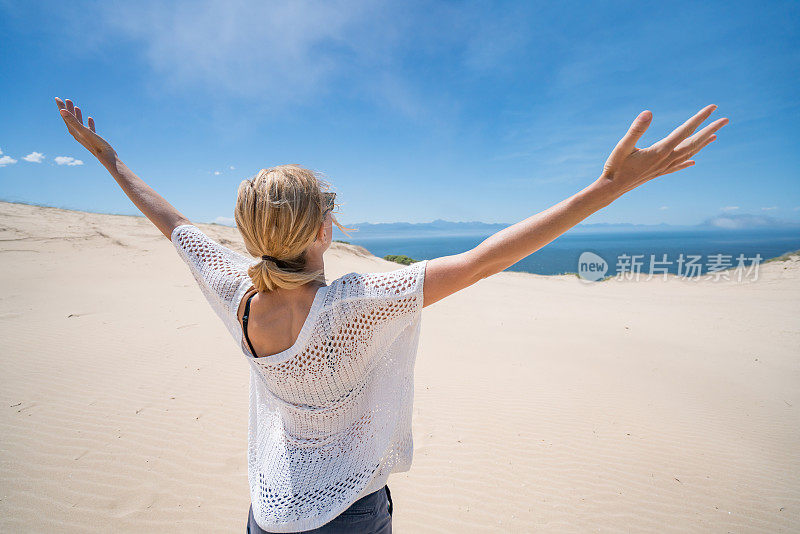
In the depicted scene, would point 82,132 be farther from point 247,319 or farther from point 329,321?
point 329,321

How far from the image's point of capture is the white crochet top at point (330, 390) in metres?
1.16

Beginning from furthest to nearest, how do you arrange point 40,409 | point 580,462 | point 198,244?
1. point 40,409
2. point 580,462
3. point 198,244

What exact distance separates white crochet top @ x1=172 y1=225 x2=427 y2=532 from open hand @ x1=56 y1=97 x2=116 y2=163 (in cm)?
84

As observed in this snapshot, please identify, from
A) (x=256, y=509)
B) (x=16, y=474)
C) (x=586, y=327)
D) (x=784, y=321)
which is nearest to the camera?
(x=256, y=509)

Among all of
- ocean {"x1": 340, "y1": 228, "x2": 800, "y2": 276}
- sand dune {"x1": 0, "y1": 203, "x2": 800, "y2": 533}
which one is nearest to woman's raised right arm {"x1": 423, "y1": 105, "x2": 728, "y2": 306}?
ocean {"x1": 340, "y1": 228, "x2": 800, "y2": 276}

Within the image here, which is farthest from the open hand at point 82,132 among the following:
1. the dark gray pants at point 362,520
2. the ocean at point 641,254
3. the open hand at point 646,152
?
the open hand at point 646,152

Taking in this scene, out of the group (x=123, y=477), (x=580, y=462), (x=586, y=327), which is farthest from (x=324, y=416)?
(x=586, y=327)

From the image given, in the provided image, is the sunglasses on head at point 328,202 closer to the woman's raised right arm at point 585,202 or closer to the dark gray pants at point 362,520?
the woman's raised right arm at point 585,202

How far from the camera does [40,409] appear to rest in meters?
4.36

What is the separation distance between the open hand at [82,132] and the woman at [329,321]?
2.93 feet

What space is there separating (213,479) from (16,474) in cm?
185

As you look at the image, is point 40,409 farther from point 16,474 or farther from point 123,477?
point 123,477

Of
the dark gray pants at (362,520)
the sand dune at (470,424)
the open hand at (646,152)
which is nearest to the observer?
the open hand at (646,152)

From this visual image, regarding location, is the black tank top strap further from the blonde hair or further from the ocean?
the ocean
